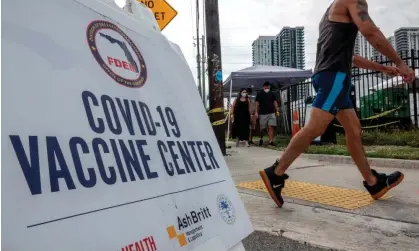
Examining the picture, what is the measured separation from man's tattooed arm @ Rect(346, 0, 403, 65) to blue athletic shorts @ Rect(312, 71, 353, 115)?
1.09 ft

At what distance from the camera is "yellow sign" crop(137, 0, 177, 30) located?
6.15 m

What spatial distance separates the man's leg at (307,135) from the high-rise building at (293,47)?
29784 mm

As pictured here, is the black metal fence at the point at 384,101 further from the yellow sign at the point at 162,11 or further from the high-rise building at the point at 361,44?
the yellow sign at the point at 162,11

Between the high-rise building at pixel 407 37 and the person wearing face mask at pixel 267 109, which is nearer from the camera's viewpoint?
the person wearing face mask at pixel 267 109

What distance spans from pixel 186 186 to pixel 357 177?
3.57 meters

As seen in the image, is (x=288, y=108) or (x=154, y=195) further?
(x=288, y=108)

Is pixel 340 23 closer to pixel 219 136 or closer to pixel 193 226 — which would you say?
pixel 193 226

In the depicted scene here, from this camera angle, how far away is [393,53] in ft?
9.62

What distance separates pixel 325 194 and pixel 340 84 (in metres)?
1.04

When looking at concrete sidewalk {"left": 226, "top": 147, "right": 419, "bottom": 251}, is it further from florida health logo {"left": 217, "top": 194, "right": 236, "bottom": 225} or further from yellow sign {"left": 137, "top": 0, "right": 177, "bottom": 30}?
yellow sign {"left": 137, "top": 0, "right": 177, "bottom": 30}

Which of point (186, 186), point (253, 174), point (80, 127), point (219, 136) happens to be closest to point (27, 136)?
point (80, 127)

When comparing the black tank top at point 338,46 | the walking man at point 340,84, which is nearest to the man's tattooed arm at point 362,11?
the walking man at point 340,84

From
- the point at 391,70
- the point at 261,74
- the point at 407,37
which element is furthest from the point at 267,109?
the point at 407,37

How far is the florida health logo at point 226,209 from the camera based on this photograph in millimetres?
1481
